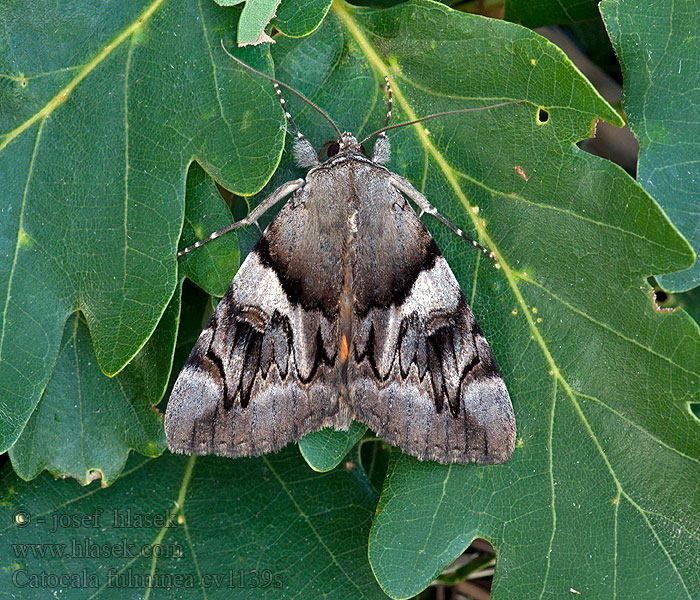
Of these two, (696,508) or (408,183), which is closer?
(696,508)

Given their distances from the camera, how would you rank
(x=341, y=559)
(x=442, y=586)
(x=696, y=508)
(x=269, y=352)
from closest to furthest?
1. (x=696, y=508)
2. (x=269, y=352)
3. (x=341, y=559)
4. (x=442, y=586)

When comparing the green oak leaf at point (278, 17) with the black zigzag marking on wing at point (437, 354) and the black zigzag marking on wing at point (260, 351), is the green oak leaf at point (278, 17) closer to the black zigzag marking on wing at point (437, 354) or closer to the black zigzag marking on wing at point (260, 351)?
the black zigzag marking on wing at point (260, 351)

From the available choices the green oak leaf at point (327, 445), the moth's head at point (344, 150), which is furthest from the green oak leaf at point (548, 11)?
the green oak leaf at point (327, 445)

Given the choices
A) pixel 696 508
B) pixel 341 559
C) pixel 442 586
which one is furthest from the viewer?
pixel 442 586

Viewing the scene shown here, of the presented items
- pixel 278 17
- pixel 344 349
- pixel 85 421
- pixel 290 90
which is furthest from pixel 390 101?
pixel 85 421

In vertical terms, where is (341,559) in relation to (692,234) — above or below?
below

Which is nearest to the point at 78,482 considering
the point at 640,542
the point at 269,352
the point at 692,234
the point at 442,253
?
the point at 269,352

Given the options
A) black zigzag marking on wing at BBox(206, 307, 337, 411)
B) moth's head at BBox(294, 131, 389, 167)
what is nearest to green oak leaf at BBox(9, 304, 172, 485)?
black zigzag marking on wing at BBox(206, 307, 337, 411)

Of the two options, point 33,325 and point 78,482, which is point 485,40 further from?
point 78,482
